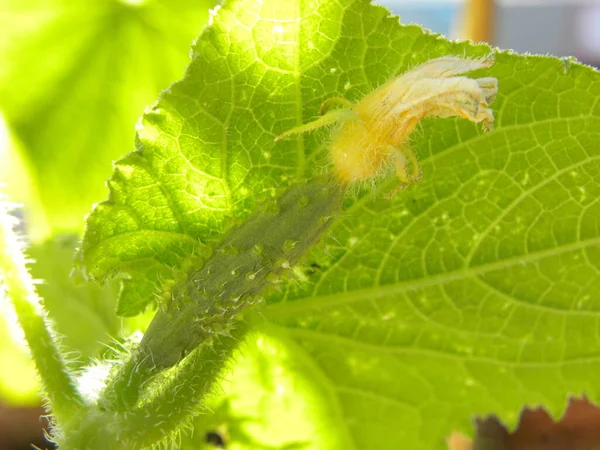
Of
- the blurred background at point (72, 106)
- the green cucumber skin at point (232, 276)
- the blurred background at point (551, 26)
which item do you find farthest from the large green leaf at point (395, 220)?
the blurred background at point (551, 26)

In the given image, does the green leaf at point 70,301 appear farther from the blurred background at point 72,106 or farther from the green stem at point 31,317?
the green stem at point 31,317

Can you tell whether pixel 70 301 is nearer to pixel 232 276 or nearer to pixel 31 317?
pixel 31 317

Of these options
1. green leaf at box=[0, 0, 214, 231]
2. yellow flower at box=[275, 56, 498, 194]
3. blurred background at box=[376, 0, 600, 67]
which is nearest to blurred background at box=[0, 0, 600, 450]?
green leaf at box=[0, 0, 214, 231]

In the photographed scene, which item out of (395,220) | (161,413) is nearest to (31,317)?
(161,413)

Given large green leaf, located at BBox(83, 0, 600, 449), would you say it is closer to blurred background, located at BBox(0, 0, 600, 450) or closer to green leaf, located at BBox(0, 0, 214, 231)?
blurred background, located at BBox(0, 0, 600, 450)

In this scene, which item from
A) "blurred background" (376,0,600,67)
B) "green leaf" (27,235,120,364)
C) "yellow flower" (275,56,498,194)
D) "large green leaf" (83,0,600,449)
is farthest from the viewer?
"blurred background" (376,0,600,67)
